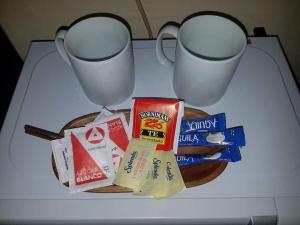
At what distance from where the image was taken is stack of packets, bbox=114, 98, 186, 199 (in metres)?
0.45

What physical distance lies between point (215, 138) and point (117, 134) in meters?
0.17

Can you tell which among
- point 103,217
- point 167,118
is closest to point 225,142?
point 167,118

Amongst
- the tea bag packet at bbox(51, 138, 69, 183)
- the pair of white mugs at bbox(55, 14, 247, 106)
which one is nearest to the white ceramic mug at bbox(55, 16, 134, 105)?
the pair of white mugs at bbox(55, 14, 247, 106)

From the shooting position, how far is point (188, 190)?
46 cm

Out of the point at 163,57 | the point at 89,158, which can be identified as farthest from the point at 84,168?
the point at 163,57

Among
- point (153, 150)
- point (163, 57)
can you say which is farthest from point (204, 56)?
point (153, 150)

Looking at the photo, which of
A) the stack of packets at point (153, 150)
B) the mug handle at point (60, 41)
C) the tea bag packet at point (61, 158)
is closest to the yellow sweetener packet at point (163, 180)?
the stack of packets at point (153, 150)

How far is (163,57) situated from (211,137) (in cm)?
17

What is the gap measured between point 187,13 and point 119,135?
362 mm

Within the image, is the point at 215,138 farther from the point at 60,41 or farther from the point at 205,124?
the point at 60,41

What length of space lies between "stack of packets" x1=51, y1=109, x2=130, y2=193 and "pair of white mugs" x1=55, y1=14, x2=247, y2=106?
0.18 ft

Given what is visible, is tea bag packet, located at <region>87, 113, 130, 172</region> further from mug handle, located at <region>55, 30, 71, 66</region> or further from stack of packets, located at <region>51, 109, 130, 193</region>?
mug handle, located at <region>55, 30, 71, 66</region>

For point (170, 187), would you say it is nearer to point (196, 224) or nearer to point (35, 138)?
point (196, 224)

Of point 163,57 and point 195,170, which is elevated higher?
point 163,57
